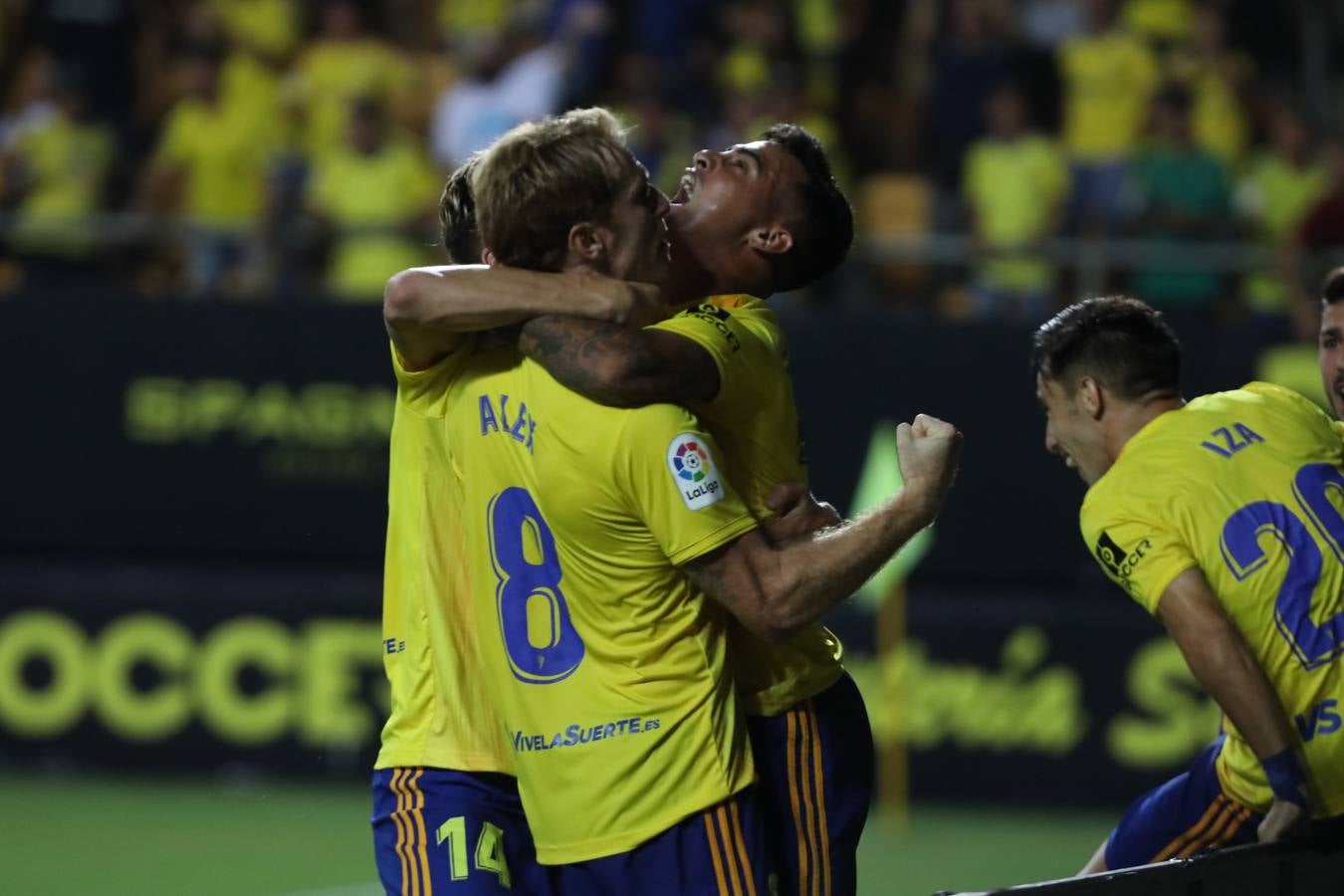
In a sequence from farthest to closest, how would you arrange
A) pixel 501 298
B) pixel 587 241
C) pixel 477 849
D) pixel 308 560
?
pixel 308 560 < pixel 477 849 < pixel 587 241 < pixel 501 298

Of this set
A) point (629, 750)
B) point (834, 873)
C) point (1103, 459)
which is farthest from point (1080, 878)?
point (1103, 459)

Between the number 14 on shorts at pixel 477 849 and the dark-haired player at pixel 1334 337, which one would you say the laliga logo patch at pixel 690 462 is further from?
the dark-haired player at pixel 1334 337

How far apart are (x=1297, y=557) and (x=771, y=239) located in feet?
4.72

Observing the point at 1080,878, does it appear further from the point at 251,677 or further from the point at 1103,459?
the point at 251,677

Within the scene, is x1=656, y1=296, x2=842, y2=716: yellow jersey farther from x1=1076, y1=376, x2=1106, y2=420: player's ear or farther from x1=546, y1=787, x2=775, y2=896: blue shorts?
x1=1076, y1=376, x2=1106, y2=420: player's ear

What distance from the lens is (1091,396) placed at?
196 inches

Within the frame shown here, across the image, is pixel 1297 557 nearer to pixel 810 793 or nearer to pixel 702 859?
pixel 810 793

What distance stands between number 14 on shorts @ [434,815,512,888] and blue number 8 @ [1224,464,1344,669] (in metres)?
1.79

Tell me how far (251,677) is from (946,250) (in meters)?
4.42

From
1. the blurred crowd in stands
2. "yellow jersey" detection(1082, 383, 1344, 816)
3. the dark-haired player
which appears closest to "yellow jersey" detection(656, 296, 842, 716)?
"yellow jersey" detection(1082, 383, 1344, 816)

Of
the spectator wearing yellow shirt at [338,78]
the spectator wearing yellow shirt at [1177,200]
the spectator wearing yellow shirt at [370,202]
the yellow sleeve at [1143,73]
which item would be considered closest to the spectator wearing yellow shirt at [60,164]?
the spectator wearing yellow shirt at [338,78]

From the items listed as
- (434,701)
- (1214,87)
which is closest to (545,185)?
(434,701)

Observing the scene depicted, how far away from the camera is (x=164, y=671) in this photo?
10883mm

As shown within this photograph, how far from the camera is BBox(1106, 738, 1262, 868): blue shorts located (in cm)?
509
